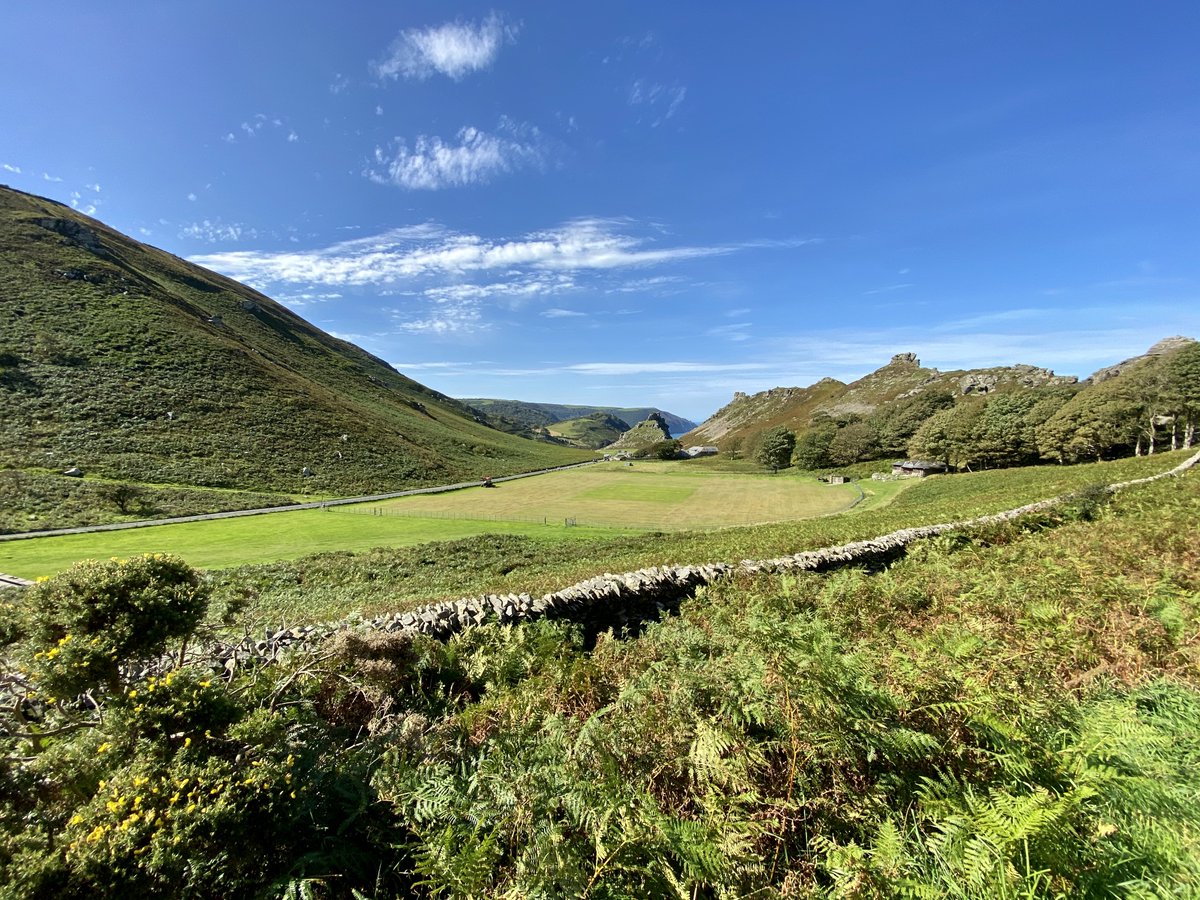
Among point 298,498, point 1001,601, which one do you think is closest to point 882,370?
point 298,498

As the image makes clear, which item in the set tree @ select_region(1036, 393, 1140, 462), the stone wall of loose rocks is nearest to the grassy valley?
the stone wall of loose rocks

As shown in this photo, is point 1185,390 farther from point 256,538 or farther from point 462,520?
point 256,538

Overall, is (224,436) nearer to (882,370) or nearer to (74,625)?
(74,625)

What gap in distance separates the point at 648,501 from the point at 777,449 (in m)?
52.2

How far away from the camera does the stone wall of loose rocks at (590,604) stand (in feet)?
25.1

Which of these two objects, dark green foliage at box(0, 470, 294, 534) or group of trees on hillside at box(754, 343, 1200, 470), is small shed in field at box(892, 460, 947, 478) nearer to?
group of trees on hillside at box(754, 343, 1200, 470)

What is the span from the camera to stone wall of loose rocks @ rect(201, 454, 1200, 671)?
7647 mm

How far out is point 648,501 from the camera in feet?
212

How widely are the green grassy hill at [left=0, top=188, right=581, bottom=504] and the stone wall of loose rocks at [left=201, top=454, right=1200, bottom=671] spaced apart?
59511 millimetres

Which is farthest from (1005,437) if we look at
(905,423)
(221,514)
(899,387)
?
(899,387)

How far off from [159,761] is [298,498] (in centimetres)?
6206

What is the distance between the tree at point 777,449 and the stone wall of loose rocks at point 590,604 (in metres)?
92.3

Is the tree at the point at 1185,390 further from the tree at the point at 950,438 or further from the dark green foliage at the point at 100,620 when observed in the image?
the dark green foliage at the point at 100,620

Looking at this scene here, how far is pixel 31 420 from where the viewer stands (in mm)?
53250
